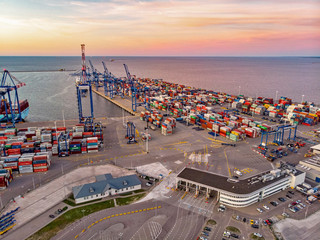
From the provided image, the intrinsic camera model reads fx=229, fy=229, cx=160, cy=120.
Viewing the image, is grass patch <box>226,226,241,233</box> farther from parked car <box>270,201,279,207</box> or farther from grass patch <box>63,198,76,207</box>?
grass patch <box>63,198,76,207</box>

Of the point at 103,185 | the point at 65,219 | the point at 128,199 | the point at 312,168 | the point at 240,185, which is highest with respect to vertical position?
the point at 240,185

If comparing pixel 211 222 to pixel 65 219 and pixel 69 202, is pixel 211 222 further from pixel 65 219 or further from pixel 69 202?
pixel 69 202

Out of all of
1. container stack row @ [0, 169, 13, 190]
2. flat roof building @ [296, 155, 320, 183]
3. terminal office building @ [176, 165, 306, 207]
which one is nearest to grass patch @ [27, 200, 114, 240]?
terminal office building @ [176, 165, 306, 207]

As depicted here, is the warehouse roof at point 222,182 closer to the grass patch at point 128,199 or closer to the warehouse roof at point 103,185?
the grass patch at point 128,199

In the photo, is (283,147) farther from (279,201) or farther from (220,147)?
(279,201)

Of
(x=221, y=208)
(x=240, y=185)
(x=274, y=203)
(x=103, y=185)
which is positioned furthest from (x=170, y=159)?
(x=274, y=203)

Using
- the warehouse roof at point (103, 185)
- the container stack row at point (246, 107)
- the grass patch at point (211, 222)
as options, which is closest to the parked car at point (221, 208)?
the grass patch at point (211, 222)
